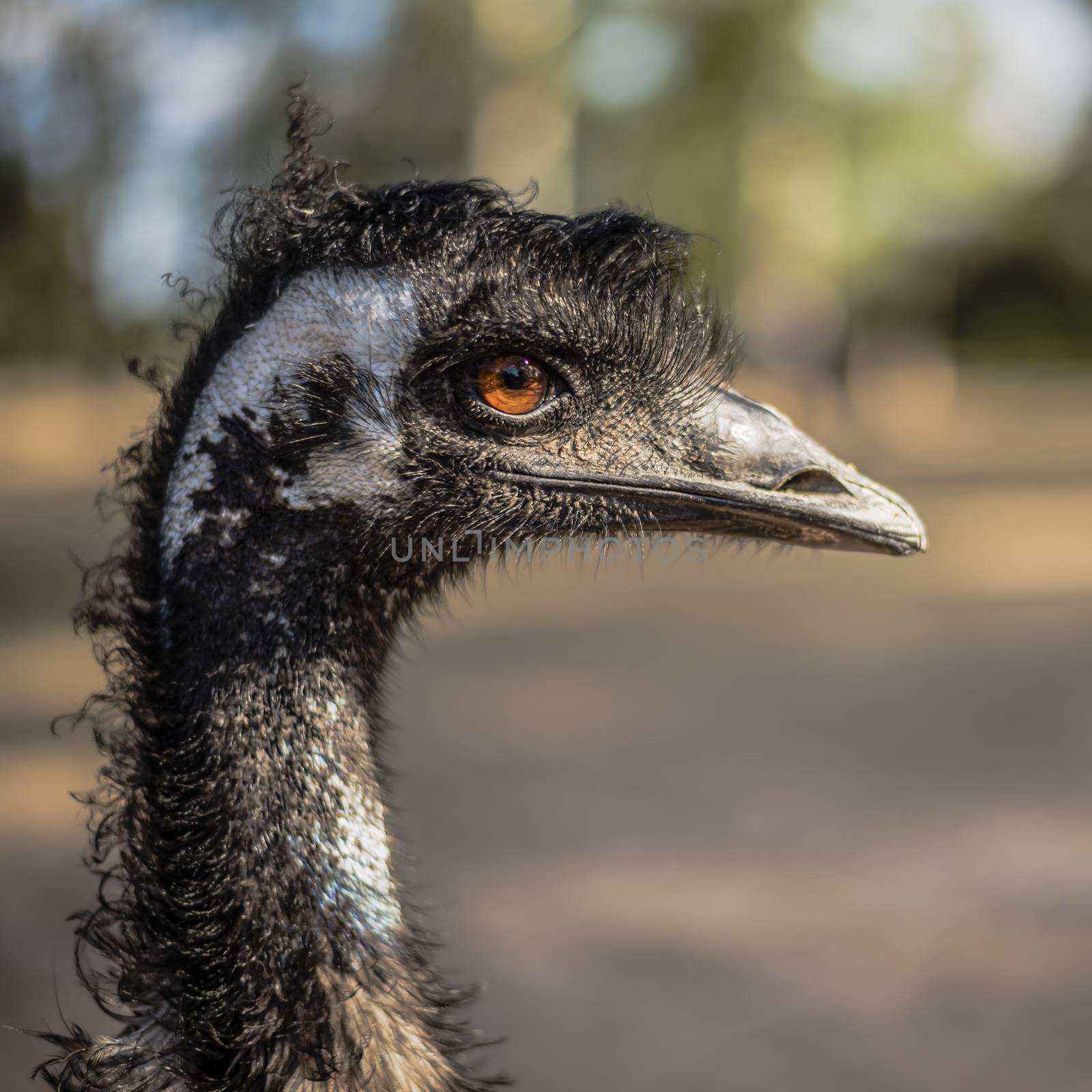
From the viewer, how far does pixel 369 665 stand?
1.98m

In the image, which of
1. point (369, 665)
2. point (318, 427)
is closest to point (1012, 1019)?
point (369, 665)

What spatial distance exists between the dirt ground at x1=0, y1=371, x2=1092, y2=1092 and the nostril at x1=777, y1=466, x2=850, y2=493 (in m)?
0.65

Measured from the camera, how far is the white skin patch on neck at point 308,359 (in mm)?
1860

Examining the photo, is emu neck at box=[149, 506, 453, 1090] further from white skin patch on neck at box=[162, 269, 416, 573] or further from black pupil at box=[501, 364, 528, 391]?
black pupil at box=[501, 364, 528, 391]

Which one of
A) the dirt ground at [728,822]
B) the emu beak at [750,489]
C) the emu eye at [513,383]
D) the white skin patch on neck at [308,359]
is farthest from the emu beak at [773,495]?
the dirt ground at [728,822]

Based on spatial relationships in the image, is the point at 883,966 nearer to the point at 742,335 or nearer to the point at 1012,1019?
the point at 1012,1019

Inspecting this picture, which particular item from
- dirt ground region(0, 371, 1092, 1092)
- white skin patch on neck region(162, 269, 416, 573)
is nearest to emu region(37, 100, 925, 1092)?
white skin patch on neck region(162, 269, 416, 573)

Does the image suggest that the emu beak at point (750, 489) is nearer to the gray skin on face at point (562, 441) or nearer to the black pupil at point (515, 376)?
the gray skin on face at point (562, 441)

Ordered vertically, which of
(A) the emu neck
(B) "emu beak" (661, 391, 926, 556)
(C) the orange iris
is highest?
(C) the orange iris

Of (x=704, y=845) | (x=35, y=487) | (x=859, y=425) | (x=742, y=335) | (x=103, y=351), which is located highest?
(x=859, y=425)

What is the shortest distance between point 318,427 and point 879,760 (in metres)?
4.67

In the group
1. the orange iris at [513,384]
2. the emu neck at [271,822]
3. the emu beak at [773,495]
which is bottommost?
the emu neck at [271,822]

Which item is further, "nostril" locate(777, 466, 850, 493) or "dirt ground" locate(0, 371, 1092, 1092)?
"dirt ground" locate(0, 371, 1092, 1092)

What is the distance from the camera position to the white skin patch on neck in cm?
186
